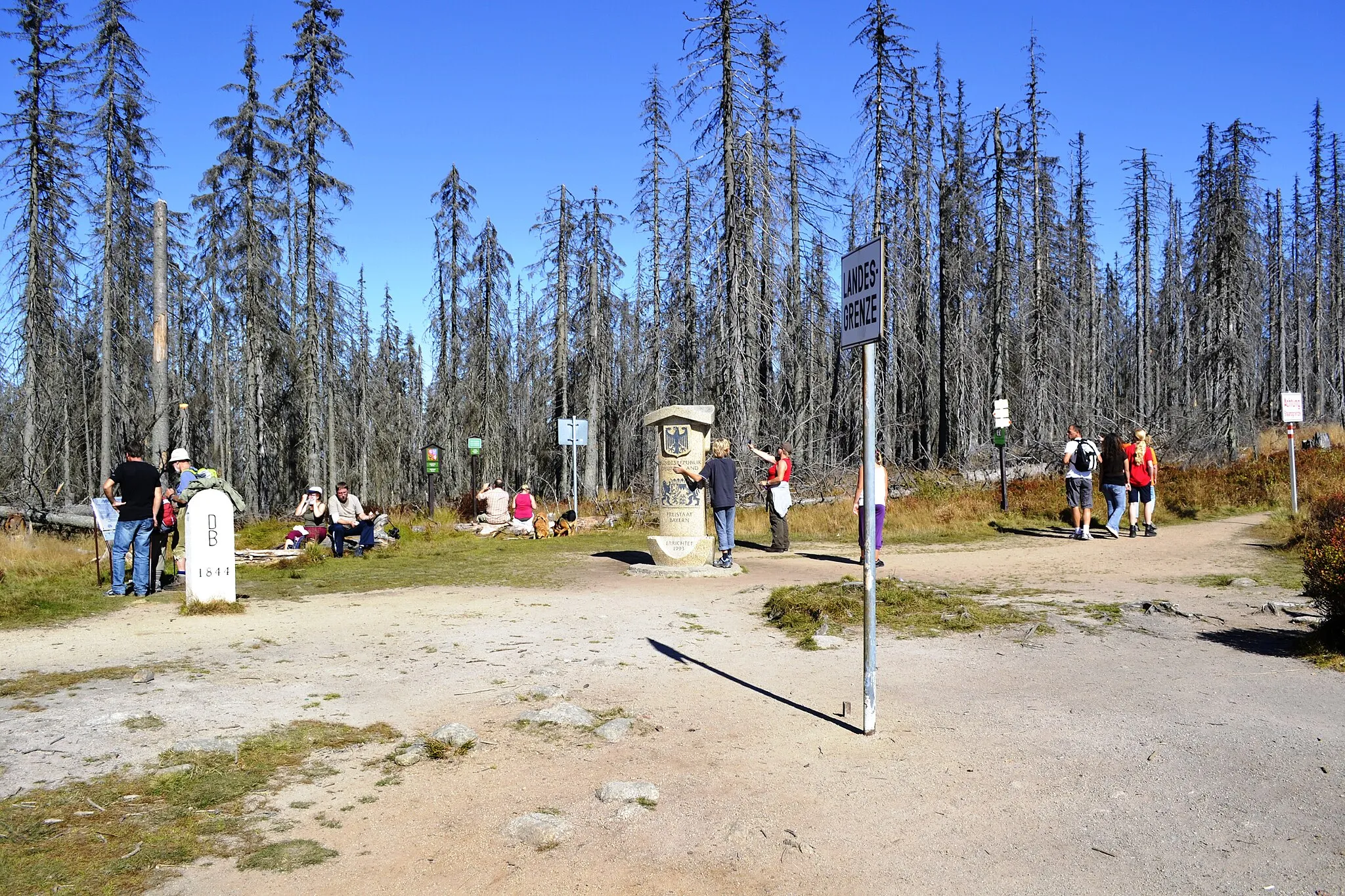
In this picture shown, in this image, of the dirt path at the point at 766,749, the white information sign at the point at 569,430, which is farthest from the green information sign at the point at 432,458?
the dirt path at the point at 766,749

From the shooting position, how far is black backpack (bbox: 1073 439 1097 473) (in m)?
17.1

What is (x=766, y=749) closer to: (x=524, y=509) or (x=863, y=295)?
(x=863, y=295)

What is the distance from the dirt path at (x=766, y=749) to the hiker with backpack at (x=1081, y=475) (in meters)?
7.36

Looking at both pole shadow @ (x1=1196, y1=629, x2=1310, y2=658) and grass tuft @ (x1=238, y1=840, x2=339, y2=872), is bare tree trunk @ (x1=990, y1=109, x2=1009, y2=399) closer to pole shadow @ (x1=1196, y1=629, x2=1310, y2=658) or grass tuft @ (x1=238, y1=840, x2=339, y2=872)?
pole shadow @ (x1=1196, y1=629, x2=1310, y2=658)

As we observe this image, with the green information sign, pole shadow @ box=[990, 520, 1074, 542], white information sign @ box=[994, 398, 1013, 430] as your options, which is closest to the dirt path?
pole shadow @ box=[990, 520, 1074, 542]

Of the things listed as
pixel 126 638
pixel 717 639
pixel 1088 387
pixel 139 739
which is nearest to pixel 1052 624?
pixel 717 639

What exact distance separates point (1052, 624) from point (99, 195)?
953 inches

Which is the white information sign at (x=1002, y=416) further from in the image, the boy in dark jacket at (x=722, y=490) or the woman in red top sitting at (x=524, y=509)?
the woman in red top sitting at (x=524, y=509)

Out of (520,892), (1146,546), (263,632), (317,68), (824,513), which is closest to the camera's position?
(520,892)

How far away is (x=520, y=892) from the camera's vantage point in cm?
368

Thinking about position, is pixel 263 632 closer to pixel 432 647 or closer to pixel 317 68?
pixel 432 647

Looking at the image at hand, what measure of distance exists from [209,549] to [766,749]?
777 cm

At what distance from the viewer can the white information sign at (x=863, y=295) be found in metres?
5.31

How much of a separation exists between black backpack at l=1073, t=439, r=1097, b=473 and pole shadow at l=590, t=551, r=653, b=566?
326 inches
